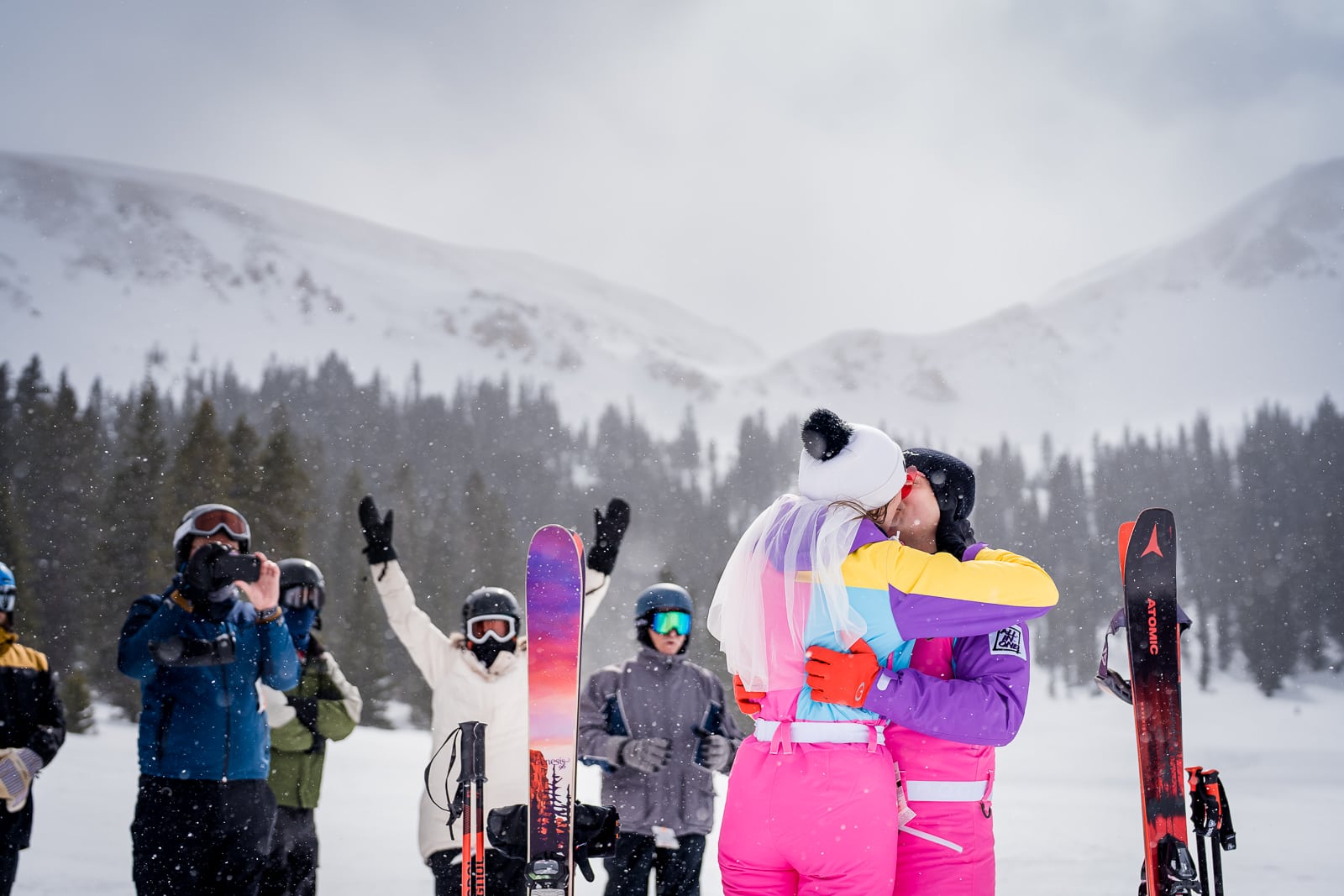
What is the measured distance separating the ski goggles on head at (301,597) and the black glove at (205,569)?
61.2 inches

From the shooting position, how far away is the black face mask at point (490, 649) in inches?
168

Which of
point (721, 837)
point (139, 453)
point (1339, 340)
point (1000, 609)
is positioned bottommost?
point (721, 837)

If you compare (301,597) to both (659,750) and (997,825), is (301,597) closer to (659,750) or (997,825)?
(659,750)

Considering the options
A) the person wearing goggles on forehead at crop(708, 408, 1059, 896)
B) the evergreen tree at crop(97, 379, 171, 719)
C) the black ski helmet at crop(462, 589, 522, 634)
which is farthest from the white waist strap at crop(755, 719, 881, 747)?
the evergreen tree at crop(97, 379, 171, 719)

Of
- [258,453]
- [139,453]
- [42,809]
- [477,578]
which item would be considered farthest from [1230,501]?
[42,809]

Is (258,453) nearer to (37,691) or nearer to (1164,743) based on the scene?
(37,691)

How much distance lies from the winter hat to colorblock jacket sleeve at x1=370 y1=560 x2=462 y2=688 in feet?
8.80

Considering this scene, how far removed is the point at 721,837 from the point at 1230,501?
77925 mm

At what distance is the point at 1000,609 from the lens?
76.0 inches

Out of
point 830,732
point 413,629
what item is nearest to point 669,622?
point 413,629

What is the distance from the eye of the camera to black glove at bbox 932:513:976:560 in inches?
85.9

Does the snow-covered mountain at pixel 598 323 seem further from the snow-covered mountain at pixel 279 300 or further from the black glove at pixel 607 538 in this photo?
the black glove at pixel 607 538

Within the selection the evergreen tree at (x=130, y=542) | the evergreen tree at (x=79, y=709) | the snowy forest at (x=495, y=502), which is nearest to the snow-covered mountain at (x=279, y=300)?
the snowy forest at (x=495, y=502)

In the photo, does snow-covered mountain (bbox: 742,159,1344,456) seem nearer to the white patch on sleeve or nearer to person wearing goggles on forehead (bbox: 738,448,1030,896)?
person wearing goggles on forehead (bbox: 738,448,1030,896)
